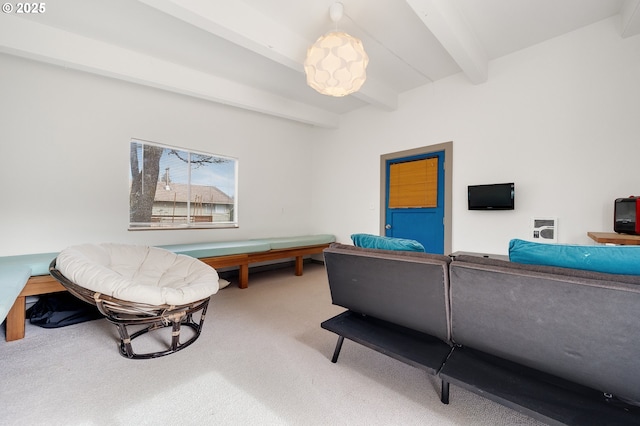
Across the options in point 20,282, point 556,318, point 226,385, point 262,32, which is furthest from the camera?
point 262,32

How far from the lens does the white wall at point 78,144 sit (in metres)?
2.70

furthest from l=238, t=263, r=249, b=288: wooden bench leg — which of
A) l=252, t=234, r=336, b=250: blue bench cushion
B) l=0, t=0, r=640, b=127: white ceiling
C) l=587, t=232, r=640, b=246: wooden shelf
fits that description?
l=587, t=232, r=640, b=246: wooden shelf

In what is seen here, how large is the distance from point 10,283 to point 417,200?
432 cm

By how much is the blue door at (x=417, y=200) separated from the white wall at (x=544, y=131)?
0.23 m

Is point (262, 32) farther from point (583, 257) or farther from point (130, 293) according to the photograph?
point (583, 257)

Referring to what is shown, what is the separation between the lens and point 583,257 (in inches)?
45.1

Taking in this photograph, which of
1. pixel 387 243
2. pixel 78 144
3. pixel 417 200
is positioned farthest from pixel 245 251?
pixel 417 200

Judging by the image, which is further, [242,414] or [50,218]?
[50,218]

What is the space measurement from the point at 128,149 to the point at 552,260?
4325 mm

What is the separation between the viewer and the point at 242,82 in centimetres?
369

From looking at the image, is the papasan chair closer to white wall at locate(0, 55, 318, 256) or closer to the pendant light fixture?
white wall at locate(0, 55, 318, 256)

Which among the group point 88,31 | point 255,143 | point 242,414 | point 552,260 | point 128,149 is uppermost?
point 88,31

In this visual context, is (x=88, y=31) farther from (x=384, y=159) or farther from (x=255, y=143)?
(x=384, y=159)

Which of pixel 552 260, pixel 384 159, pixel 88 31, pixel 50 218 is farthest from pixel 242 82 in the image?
pixel 552 260
